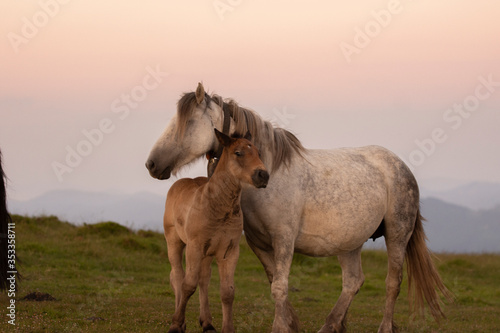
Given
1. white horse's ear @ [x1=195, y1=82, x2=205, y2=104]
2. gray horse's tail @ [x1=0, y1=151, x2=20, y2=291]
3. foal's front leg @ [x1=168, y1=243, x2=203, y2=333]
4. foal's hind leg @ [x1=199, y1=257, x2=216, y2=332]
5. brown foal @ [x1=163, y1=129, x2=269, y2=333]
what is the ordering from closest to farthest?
brown foal @ [x1=163, y1=129, x2=269, y2=333] < foal's front leg @ [x1=168, y1=243, x2=203, y2=333] < white horse's ear @ [x1=195, y1=82, x2=205, y2=104] < foal's hind leg @ [x1=199, y1=257, x2=216, y2=332] < gray horse's tail @ [x1=0, y1=151, x2=20, y2=291]

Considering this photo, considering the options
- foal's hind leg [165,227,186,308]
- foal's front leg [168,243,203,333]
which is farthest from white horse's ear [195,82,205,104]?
foal's hind leg [165,227,186,308]

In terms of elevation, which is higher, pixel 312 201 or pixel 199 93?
pixel 199 93

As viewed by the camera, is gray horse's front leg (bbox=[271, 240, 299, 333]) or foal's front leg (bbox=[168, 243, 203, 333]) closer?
foal's front leg (bbox=[168, 243, 203, 333])

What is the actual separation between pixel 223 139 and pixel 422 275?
4.32 metres

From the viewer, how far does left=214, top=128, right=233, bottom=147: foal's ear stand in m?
6.62

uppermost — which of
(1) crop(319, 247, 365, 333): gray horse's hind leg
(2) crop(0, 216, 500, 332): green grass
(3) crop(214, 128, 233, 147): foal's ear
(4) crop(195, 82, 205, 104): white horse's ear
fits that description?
(4) crop(195, 82, 205, 104): white horse's ear

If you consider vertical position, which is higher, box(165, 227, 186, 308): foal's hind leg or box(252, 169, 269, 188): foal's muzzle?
box(252, 169, 269, 188): foal's muzzle

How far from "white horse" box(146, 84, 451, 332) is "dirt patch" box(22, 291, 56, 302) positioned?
4.27 meters

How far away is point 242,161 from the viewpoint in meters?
6.54

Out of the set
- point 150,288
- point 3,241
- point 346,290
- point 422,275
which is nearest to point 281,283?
point 346,290

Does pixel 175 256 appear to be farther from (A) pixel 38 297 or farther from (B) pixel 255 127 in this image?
(A) pixel 38 297

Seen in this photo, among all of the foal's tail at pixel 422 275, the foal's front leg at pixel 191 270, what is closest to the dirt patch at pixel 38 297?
the foal's front leg at pixel 191 270

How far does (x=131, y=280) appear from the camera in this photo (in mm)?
14148

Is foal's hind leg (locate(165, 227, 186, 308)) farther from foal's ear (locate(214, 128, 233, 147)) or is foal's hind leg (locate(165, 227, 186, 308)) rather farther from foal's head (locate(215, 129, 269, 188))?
foal's ear (locate(214, 128, 233, 147))
